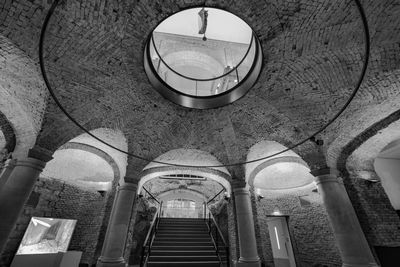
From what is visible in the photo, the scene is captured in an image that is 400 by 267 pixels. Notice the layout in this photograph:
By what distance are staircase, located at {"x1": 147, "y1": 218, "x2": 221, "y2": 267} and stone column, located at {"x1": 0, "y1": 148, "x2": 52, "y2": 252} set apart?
3806mm

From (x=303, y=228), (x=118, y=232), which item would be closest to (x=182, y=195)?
(x=303, y=228)

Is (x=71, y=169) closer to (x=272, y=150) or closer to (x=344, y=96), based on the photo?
(x=272, y=150)

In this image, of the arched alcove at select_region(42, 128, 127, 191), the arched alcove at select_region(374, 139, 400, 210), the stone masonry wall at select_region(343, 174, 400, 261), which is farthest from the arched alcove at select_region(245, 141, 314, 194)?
the arched alcove at select_region(42, 128, 127, 191)

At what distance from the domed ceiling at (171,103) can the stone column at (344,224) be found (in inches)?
45.0

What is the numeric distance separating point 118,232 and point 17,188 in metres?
2.80

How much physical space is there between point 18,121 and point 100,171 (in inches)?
153

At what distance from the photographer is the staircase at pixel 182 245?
20.4ft

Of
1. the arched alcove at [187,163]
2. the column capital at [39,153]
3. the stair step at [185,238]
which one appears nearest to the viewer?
the column capital at [39,153]

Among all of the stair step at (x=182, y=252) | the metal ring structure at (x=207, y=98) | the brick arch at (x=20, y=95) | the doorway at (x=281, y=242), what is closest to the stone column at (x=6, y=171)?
the brick arch at (x=20, y=95)

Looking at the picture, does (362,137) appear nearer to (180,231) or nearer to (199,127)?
(199,127)

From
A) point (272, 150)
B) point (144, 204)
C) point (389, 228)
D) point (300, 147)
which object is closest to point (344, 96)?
point (300, 147)

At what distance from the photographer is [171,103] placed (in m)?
5.68

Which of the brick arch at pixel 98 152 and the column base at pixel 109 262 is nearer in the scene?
the column base at pixel 109 262

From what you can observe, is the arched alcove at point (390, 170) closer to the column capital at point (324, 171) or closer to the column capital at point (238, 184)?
the column capital at point (324, 171)
